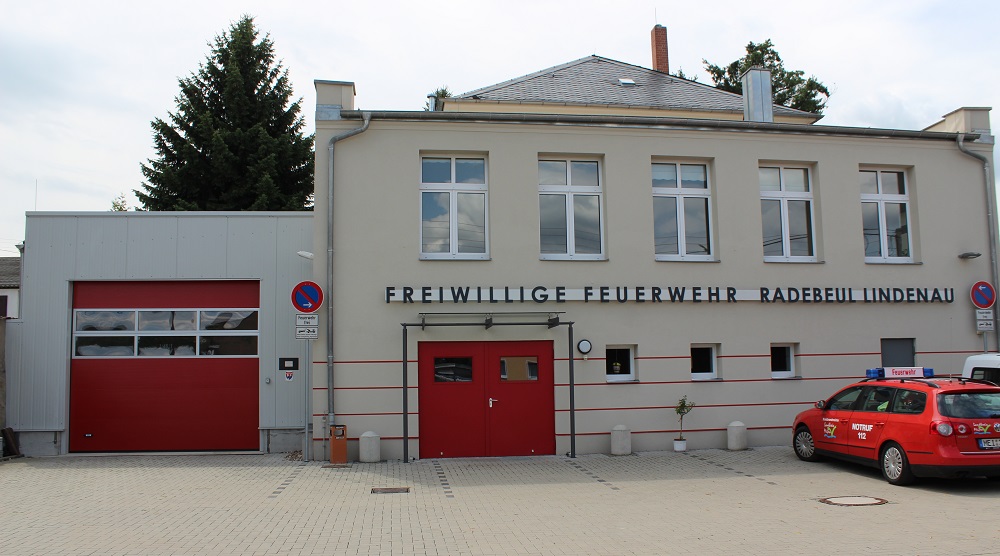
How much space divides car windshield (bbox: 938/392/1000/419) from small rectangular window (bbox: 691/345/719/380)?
4917 mm

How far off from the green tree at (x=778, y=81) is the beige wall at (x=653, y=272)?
2298 cm

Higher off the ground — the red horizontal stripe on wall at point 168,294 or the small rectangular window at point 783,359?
the red horizontal stripe on wall at point 168,294

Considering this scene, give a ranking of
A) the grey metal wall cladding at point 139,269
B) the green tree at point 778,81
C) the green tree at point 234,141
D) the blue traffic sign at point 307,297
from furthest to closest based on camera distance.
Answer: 1. the green tree at point 778,81
2. the green tree at point 234,141
3. the grey metal wall cladding at point 139,269
4. the blue traffic sign at point 307,297

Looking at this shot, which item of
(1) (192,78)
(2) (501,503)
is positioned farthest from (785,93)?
(2) (501,503)

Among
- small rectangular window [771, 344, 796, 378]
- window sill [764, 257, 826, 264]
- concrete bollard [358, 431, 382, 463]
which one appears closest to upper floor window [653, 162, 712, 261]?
window sill [764, 257, 826, 264]

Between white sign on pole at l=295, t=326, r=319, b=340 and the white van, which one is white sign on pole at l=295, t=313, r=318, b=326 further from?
the white van

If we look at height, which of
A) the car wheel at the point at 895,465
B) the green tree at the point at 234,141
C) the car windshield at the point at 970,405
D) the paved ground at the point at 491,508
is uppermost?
the green tree at the point at 234,141

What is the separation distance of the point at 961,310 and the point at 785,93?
25.9 meters

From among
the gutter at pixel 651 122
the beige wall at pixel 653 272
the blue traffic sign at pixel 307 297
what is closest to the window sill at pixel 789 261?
the beige wall at pixel 653 272

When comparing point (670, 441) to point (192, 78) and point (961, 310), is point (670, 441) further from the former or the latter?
point (192, 78)

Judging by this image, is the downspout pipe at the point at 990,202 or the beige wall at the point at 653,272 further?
the downspout pipe at the point at 990,202

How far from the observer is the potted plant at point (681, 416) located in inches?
569

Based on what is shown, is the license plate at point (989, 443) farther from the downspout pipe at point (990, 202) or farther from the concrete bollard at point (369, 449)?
the concrete bollard at point (369, 449)

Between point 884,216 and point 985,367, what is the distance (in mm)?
3923
